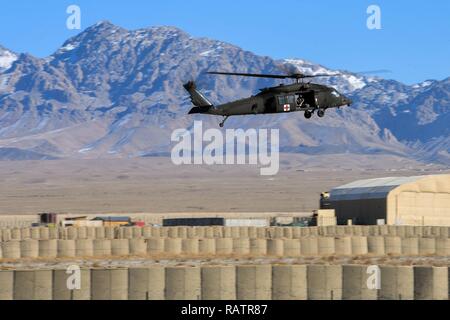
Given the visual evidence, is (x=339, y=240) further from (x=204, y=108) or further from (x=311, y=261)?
(x=204, y=108)

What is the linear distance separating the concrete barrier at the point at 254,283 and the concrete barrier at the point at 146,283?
1.82 metres

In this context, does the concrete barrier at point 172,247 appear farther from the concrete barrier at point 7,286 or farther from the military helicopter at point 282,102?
the concrete barrier at point 7,286

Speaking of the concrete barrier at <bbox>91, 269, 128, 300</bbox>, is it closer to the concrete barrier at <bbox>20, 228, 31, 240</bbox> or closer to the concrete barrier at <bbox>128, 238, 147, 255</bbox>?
the concrete barrier at <bbox>128, 238, 147, 255</bbox>

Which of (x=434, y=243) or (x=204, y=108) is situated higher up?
(x=204, y=108)

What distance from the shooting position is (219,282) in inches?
1019

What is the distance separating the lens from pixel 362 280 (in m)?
26.1

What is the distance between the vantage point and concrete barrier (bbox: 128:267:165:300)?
84.5 ft

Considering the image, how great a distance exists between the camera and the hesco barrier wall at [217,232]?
57.6 m

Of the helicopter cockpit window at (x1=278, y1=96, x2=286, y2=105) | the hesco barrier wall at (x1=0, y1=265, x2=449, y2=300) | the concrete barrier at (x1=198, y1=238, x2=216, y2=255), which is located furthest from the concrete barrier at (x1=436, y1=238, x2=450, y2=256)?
the hesco barrier wall at (x1=0, y1=265, x2=449, y2=300)

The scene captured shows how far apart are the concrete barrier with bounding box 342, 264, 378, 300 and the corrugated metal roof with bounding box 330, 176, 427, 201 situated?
160ft

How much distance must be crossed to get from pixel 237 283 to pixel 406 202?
1991 inches

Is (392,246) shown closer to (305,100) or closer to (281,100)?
(281,100)
